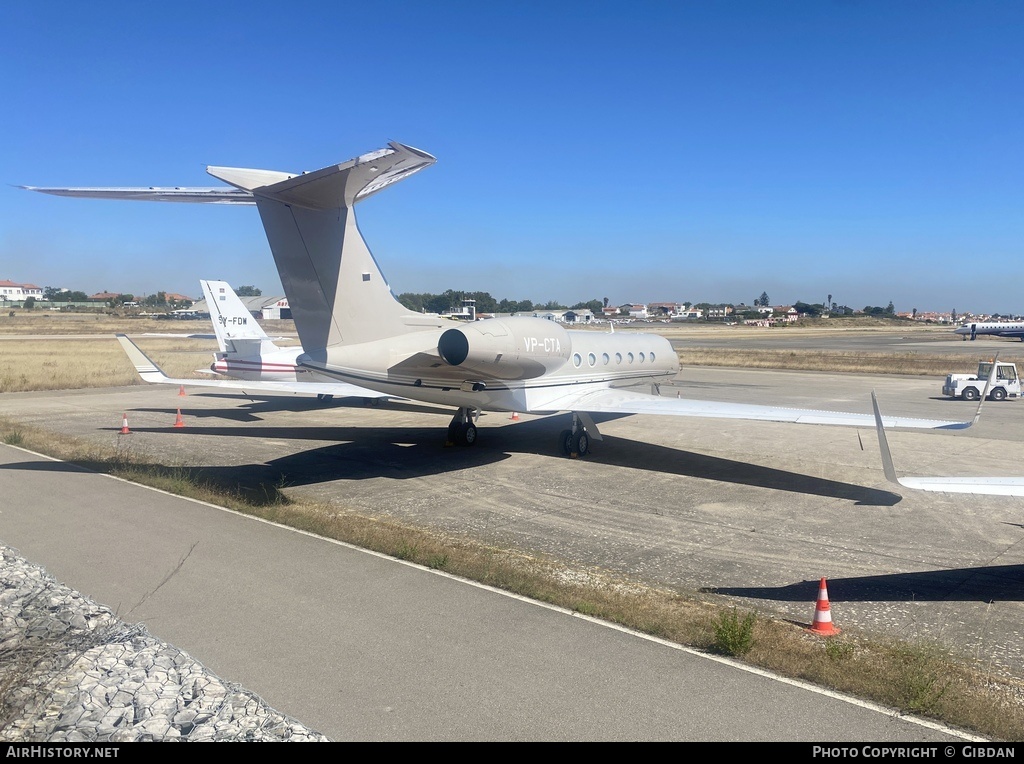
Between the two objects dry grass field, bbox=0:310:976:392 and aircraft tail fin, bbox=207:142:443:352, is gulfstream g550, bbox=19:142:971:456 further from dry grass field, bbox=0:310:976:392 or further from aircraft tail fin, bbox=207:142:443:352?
dry grass field, bbox=0:310:976:392

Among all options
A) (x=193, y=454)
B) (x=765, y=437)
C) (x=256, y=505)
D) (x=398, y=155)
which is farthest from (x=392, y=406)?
(x=398, y=155)

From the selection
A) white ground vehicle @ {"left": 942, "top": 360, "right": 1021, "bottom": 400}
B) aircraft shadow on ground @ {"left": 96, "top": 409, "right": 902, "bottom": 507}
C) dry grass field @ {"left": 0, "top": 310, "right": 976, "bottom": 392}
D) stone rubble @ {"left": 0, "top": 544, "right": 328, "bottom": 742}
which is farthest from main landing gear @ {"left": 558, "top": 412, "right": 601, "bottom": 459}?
white ground vehicle @ {"left": 942, "top": 360, "right": 1021, "bottom": 400}

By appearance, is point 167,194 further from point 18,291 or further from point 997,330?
point 18,291

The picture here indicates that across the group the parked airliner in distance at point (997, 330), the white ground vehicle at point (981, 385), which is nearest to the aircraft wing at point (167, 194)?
the white ground vehicle at point (981, 385)

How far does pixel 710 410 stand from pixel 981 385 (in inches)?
654

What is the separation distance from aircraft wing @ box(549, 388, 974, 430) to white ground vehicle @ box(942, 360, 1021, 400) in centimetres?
1226

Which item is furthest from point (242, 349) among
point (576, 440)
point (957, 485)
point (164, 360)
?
point (164, 360)

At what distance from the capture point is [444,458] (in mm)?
16188

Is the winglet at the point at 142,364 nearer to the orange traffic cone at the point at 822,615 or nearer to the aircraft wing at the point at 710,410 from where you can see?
the aircraft wing at the point at 710,410

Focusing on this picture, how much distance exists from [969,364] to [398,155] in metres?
42.3

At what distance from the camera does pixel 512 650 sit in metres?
6.37

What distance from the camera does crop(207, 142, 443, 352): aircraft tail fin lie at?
11477 mm

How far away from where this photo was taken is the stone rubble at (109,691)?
14.1ft
